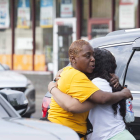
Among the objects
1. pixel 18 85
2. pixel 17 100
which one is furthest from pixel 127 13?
pixel 17 100

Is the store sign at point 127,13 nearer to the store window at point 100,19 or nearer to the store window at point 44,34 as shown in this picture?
the store window at point 100,19

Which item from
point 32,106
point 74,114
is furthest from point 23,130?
point 32,106

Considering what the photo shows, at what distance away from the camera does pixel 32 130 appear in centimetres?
297

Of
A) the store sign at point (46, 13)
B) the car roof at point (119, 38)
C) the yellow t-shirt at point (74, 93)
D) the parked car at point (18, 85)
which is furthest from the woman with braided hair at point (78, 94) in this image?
the store sign at point (46, 13)

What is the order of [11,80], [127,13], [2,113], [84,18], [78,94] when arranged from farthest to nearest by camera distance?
1. [84,18]
2. [127,13]
3. [11,80]
4. [2,113]
5. [78,94]

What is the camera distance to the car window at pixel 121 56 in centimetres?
412

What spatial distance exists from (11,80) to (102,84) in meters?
5.54

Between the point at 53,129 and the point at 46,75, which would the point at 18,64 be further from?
the point at 53,129

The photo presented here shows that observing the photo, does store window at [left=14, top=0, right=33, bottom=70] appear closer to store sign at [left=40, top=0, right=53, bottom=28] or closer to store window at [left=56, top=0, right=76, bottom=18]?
store sign at [left=40, top=0, right=53, bottom=28]

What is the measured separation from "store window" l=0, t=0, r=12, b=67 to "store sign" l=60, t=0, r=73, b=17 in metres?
2.09

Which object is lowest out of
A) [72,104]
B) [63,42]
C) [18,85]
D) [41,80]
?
[41,80]

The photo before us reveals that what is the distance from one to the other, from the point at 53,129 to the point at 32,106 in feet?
19.7

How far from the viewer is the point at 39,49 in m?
15.2

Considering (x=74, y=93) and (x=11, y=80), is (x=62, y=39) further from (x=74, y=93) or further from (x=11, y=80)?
(x=74, y=93)
